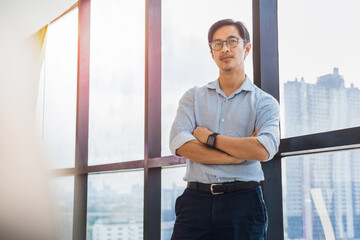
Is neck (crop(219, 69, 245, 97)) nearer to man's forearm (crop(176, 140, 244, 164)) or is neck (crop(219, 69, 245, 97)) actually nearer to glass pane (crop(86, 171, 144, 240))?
man's forearm (crop(176, 140, 244, 164))

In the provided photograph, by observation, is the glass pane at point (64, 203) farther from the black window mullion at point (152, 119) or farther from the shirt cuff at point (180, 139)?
the shirt cuff at point (180, 139)

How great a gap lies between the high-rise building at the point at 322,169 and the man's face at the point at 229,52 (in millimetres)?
334

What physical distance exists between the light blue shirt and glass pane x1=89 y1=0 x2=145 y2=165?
1.69 metres

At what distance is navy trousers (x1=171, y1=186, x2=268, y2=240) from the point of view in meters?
2.04

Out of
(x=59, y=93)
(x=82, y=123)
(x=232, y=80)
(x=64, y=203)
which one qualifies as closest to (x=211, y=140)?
(x=232, y=80)

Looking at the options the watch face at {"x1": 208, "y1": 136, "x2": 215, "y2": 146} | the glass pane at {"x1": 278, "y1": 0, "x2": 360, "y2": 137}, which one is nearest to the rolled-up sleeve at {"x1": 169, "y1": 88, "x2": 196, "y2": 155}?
the watch face at {"x1": 208, "y1": 136, "x2": 215, "y2": 146}

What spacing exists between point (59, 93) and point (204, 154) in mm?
4145

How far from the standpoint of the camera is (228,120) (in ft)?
7.26

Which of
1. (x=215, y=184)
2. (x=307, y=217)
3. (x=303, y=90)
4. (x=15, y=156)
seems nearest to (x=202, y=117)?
(x=215, y=184)

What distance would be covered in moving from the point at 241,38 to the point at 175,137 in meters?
0.56

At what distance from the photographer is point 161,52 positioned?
3715 millimetres

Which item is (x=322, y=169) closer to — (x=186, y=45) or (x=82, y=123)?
(x=186, y=45)

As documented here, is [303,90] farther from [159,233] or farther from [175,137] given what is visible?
[159,233]

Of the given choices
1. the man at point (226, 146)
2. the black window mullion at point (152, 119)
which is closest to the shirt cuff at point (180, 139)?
the man at point (226, 146)
